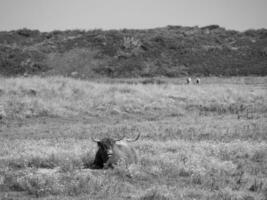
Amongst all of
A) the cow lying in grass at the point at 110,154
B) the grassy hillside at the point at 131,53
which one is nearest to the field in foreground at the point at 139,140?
the cow lying in grass at the point at 110,154

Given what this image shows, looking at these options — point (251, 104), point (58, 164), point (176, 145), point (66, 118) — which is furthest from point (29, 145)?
point (251, 104)

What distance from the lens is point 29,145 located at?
15070 mm

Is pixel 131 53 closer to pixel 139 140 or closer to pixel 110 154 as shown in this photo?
pixel 139 140

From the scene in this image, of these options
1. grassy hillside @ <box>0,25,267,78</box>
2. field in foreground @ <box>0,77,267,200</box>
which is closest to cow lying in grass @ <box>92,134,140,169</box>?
field in foreground @ <box>0,77,267,200</box>

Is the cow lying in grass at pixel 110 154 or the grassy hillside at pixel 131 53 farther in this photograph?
the grassy hillside at pixel 131 53

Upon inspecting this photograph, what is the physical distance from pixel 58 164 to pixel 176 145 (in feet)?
13.7

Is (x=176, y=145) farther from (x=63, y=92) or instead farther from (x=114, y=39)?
(x=114, y=39)

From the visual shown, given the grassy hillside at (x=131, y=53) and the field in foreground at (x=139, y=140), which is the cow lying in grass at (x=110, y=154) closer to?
the field in foreground at (x=139, y=140)

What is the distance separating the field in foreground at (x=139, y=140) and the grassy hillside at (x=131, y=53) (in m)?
17.2

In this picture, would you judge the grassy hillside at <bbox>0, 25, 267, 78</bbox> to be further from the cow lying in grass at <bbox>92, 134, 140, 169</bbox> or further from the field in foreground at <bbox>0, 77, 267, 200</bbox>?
the cow lying in grass at <bbox>92, 134, 140, 169</bbox>

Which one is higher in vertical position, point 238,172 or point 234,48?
point 234,48

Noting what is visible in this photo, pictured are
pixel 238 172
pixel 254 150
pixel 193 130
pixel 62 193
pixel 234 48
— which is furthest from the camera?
pixel 234 48

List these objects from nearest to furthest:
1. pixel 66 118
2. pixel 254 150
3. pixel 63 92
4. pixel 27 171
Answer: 1. pixel 27 171
2. pixel 254 150
3. pixel 66 118
4. pixel 63 92

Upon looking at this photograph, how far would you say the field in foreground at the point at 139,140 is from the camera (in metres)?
10.4
